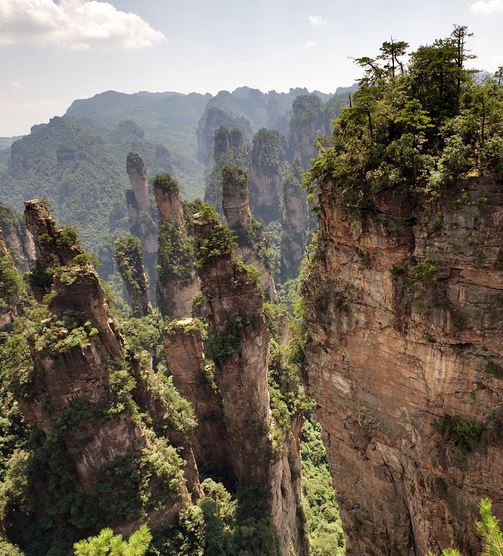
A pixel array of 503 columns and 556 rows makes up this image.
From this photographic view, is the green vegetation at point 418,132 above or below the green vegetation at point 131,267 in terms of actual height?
above

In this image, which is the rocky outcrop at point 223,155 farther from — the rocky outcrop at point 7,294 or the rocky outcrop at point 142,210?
the rocky outcrop at point 7,294

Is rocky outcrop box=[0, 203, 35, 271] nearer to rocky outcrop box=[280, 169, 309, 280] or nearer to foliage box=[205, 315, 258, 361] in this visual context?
rocky outcrop box=[280, 169, 309, 280]

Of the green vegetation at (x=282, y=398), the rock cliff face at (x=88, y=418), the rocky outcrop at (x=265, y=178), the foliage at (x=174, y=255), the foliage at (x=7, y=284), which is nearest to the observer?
the rock cliff face at (x=88, y=418)

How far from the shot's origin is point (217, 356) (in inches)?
952

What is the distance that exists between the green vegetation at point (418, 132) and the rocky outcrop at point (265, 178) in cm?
9596

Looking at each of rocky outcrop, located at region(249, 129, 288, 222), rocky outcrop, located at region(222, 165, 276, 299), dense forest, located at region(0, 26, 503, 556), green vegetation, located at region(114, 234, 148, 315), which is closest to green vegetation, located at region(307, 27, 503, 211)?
dense forest, located at region(0, 26, 503, 556)

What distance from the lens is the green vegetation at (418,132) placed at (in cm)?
1097

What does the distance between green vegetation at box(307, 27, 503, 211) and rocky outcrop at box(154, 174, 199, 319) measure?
3764cm

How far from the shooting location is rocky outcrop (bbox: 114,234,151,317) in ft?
184

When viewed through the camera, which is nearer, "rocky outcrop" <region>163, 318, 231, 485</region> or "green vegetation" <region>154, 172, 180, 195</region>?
"rocky outcrop" <region>163, 318, 231, 485</region>

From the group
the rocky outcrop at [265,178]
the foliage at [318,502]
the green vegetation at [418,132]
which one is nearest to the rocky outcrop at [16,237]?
the foliage at [318,502]

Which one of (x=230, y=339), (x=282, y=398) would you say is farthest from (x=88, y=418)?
(x=282, y=398)

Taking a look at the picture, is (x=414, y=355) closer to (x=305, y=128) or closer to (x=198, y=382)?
(x=198, y=382)

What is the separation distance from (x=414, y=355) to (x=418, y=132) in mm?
6772
